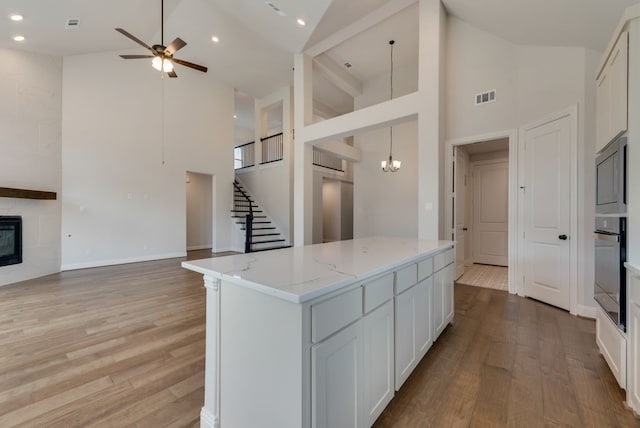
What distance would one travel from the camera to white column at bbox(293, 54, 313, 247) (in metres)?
5.45

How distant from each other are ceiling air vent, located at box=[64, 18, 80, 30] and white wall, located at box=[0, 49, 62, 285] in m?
1.17

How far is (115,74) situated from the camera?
230 inches

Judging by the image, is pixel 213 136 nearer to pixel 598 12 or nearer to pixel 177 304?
pixel 177 304

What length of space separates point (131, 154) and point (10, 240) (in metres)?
2.61

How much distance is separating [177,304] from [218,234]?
4.64m

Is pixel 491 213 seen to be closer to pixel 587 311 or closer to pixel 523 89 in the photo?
pixel 523 89

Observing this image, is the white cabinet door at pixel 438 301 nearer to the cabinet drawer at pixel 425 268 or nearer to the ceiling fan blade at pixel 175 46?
the cabinet drawer at pixel 425 268

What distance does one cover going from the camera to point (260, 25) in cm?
488

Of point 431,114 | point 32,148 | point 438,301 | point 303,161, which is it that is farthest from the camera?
point 303,161

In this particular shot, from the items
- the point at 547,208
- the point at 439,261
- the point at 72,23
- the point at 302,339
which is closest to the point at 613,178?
the point at 439,261

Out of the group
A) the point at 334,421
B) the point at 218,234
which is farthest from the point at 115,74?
the point at 334,421

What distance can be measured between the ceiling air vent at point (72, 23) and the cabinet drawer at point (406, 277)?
231 inches

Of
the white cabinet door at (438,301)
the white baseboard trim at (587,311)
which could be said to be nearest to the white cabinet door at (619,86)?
the white cabinet door at (438,301)

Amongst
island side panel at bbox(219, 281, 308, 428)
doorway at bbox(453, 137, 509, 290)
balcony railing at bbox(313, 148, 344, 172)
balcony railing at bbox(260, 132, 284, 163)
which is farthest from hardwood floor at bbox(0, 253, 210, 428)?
balcony railing at bbox(313, 148, 344, 172)
